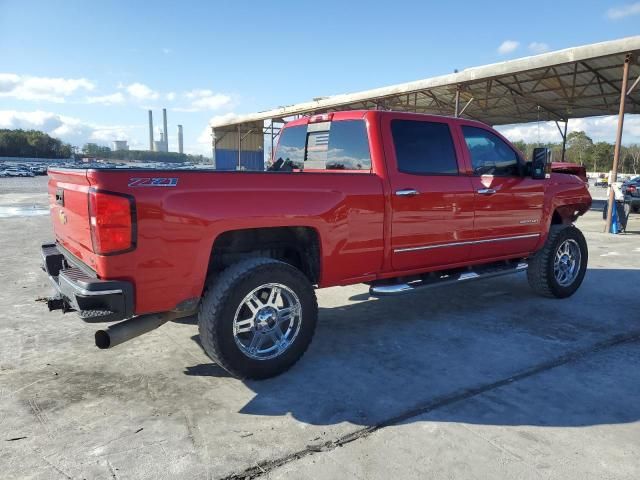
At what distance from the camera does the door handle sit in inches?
160

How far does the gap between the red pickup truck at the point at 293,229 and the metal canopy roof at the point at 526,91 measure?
27.7 ft

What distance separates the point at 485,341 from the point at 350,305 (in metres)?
1.67

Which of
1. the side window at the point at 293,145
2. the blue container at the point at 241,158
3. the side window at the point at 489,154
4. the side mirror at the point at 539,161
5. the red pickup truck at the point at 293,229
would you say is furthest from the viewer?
the blue container at the point at 241,158

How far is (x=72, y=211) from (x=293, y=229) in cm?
157

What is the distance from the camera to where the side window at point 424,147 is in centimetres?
425

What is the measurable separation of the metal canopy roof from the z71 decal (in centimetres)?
1184

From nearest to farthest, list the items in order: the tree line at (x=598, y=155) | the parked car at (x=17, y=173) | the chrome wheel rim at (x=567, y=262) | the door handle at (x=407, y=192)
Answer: the door handle at (x=407, y=192)
the chrome wheel rim at (x=567, y=262)
the parked car at (x=17, y=173)
the tree line at (x=598, y=155)

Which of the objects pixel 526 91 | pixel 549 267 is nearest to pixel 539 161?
pixel 549 267

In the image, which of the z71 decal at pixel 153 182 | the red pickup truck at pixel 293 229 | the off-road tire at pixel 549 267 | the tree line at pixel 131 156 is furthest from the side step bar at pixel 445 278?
the tree line at pixel 131 156

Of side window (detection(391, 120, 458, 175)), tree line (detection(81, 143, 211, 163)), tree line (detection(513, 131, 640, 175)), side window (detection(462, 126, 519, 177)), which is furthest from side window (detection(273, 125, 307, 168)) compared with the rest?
tree line (detection(513, 131, 640, 175))

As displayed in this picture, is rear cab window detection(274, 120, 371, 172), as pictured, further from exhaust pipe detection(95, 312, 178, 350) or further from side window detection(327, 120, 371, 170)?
exhaust pipe detection(95, 312, 178, 350)

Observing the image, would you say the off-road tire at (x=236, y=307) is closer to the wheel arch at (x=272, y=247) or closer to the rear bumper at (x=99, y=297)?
the wheel arch at (x=272, y=247)

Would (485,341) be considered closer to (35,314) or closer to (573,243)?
(573,243)

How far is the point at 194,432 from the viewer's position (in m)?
2.78
